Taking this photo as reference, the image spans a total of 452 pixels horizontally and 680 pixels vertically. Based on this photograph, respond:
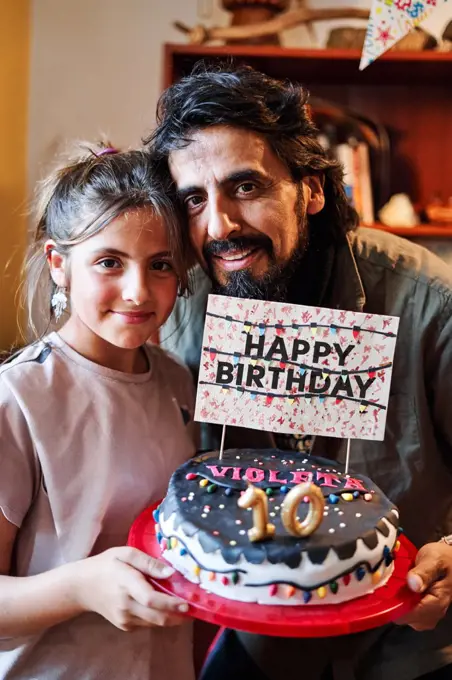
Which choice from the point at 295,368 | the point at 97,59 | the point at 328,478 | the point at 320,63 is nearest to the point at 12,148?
the point at 97,59

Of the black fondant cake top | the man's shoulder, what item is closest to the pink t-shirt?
the black fondant cake top

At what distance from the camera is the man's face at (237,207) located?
3.92 ft

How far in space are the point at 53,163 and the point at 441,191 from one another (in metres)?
1.41

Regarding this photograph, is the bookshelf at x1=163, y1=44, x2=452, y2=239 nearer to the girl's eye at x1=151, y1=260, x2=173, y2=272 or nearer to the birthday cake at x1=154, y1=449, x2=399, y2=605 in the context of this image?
the girl's eye at x1=151, y1=260, x2=173, y2=272

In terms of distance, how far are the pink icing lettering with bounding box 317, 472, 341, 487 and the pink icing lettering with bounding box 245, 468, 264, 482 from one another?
0.09m

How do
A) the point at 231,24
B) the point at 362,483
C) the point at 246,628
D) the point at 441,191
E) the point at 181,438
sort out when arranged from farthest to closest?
the point at 441,191 < the point at 231,24 < the point at 181,438 < the point at 362,483 < the point at 246,628

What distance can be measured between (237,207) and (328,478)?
1.72ft

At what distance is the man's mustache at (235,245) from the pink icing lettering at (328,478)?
0.44 meters

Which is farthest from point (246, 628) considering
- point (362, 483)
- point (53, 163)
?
point (53, 163)

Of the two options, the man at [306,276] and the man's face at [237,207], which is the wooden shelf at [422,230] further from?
the man's face at [237,207]

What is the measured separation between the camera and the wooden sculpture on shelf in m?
2.19

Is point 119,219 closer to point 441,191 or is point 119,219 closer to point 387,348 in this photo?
point 387,348

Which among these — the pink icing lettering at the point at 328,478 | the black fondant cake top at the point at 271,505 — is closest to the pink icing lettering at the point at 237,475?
the black fondant cake top at the point at 271,505

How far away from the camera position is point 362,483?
1.02 meters
